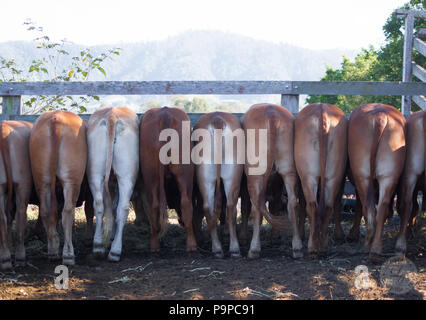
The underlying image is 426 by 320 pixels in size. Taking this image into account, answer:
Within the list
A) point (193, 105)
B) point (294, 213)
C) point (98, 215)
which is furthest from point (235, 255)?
point (193, 105)

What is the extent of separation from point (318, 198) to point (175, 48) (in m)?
147

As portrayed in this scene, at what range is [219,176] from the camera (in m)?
5.90

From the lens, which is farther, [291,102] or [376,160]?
[291,102]

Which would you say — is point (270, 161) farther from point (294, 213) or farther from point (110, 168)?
point (110, 168)

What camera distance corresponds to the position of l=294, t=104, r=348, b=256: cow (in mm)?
5738

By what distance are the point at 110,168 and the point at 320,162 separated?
227 cm

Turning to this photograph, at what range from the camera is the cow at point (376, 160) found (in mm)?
5598

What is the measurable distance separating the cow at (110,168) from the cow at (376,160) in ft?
8.04

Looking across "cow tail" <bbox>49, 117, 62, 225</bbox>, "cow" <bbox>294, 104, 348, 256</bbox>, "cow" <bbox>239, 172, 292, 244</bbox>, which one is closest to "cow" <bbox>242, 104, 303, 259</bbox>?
"cow" <bbox>294, 104, 348, 256</bbox>

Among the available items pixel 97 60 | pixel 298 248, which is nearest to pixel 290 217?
pixel 298 248

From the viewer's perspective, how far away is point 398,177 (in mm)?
5645

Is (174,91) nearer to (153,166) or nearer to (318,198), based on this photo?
(153,166)

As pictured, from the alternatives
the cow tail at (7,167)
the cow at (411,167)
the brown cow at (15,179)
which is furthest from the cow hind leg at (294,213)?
the cow tail at (7,167)

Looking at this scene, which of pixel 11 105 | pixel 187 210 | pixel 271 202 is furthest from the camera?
pixel 11 105
